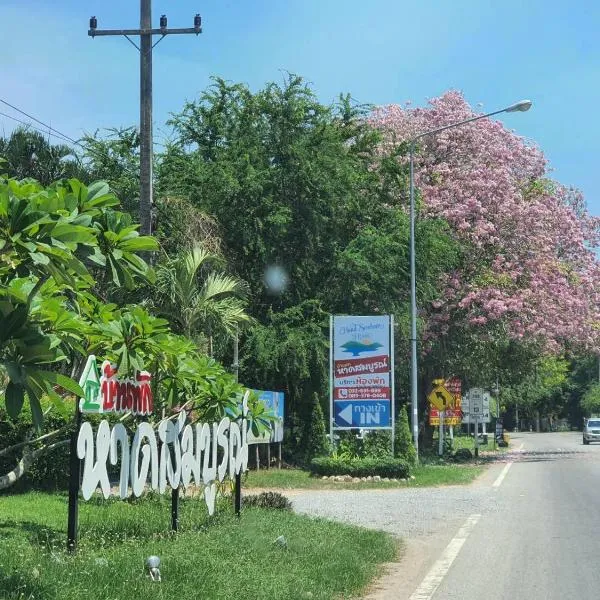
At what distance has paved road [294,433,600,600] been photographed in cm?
895

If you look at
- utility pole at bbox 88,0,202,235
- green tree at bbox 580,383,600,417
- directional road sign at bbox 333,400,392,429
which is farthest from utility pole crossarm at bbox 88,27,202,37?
green tree at bbox 580,383,600,417

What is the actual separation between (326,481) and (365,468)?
126cm

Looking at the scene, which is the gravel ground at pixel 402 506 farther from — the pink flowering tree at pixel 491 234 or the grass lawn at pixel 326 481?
the pink flowering tree at pixel 491 234

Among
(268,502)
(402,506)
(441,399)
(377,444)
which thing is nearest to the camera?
(268,502)

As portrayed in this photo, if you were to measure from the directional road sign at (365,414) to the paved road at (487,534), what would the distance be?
3428 mm

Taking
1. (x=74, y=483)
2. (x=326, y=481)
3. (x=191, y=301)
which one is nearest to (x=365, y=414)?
(x=326, y=481)

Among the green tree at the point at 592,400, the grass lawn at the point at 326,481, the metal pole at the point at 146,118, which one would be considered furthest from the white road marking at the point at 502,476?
the green tree at the point at 592,400

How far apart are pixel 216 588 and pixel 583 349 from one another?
3171 centimetres

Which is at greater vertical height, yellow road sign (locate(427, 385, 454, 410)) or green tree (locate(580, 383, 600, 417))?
yellow road sign (locate(427, 385, 454, 410))

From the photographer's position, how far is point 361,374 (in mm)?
24609

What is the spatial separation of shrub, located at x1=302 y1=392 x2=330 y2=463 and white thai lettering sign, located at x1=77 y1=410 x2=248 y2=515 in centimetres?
1477

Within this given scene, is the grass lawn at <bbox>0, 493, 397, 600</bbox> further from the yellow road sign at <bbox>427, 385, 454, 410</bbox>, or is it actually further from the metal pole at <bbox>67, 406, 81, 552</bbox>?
the yellow road sign at <bbox>427, 385, 454, 410</bbox>

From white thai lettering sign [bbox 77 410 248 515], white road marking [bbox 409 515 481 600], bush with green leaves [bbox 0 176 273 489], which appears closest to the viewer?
bush with green leaves [bbox 0 176 273 489]

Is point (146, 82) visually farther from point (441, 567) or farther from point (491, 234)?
point (491, 234)
